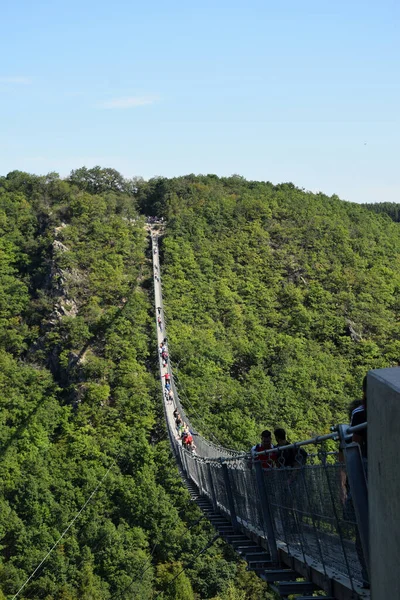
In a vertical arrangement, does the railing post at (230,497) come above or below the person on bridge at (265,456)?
below

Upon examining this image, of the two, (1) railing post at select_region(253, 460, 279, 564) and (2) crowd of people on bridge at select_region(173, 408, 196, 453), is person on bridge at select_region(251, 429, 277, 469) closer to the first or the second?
(1) railing post at select_region(253, 460, 279, 564)

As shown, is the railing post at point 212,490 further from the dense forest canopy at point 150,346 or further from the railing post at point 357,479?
the dense forest canopy at point 150,346

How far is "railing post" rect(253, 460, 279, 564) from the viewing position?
5.98 meters

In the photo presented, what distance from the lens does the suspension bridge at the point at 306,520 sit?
346cm

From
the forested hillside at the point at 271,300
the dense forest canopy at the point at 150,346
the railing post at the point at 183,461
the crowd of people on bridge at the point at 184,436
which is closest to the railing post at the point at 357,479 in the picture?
the railing post at the point at 183,461

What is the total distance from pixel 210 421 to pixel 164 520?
4.68 m

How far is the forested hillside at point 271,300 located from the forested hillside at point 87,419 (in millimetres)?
1234

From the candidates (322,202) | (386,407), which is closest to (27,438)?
(322,202)

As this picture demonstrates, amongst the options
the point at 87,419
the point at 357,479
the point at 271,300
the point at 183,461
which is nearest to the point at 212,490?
the point at 183,461

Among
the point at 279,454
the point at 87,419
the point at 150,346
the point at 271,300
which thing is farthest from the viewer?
the point at 271,300

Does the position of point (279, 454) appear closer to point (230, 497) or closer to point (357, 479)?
point (357, 479)

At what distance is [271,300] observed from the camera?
145ft

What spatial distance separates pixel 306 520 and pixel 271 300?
3952cm

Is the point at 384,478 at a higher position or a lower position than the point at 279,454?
higher
